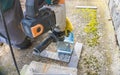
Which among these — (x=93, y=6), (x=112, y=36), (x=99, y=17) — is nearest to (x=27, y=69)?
(x=112, y=36)

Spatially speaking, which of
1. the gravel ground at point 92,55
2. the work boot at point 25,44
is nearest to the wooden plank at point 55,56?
the gravel ground at point 92,55

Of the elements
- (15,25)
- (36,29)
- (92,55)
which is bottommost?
(92,55)

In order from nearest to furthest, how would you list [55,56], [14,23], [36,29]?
[36,29], [14,23], [55,56]

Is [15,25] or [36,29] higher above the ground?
[36,29]

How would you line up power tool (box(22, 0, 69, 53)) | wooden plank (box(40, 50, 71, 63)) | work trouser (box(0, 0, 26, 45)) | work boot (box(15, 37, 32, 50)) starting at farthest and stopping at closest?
work boot (box(15, 37, 32, 50))
wooden plank (box(40, 50, 71, 63))
work trouser (box(0, 0, 26, 45))
power tool (box(22, 0, 69, 53))

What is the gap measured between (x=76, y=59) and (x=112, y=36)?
532 mm

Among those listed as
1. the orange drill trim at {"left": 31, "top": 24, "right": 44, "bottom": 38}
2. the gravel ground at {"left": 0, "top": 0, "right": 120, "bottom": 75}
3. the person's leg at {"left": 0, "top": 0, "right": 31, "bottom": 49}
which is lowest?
the gravel ground at {"left": 0, "top": 0, "right": 120, "bottom": 75}

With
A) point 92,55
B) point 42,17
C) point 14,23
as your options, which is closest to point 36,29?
point 42,17

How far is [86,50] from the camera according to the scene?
1.85 m

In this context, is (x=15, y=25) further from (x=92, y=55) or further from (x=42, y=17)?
(x=92, y=55)

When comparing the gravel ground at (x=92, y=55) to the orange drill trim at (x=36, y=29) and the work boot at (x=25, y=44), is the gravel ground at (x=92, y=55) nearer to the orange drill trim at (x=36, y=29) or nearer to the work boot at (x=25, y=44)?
the work boot at (x=25, y=44)

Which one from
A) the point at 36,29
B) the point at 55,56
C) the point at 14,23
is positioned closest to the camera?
the point at 36,29

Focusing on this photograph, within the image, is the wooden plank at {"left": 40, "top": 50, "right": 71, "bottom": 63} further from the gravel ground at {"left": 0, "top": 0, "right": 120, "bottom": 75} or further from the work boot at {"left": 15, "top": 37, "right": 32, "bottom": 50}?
the work boot at {"left": 15, "top": 37, "right": 32, "bottom": 50}

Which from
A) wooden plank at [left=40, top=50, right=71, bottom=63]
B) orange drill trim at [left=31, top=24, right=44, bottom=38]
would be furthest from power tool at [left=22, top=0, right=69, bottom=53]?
wooden plank at [left=40, top=50, right=71, bottom=63]
